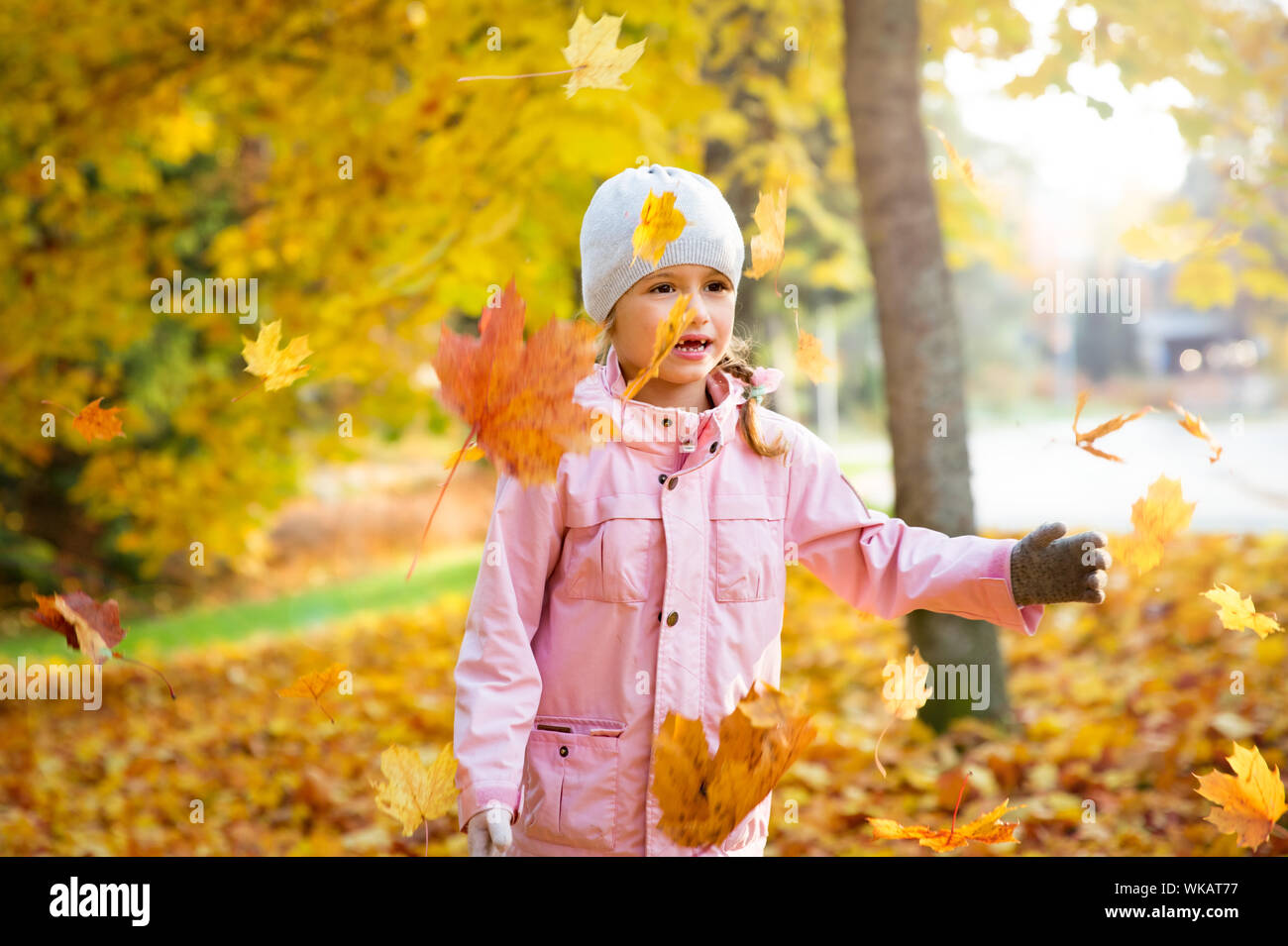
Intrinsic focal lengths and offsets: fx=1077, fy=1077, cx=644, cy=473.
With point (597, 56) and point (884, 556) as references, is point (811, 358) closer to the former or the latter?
point (884, 556)

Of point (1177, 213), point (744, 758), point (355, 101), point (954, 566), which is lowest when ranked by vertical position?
point (744, 758)

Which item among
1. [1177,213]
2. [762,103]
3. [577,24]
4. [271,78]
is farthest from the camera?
[762,103]

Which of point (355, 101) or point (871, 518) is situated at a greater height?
point (355, 101)

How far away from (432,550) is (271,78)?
10582mm

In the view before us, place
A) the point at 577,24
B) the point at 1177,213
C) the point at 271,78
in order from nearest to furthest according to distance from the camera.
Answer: the point at 577,24
the point at 1177,213
the point at 271,78

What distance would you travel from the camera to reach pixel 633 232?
1.74m

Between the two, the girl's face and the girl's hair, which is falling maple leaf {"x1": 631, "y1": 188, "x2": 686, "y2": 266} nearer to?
the girl's face

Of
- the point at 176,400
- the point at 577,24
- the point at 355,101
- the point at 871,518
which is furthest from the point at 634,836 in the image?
the point at 176,400

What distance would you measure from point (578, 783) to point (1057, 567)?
807mm

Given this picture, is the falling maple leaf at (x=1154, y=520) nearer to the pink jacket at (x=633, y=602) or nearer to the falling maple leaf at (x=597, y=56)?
the pink jacket at (x=633, y=602)

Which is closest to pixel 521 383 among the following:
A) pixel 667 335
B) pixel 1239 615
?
pixel 667 335

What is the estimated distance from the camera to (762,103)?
506cm

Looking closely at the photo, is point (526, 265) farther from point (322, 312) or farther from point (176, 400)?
point (176, 400)

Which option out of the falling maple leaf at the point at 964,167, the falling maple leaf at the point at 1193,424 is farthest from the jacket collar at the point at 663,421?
the falling maple leaf at the point at 1193,424
